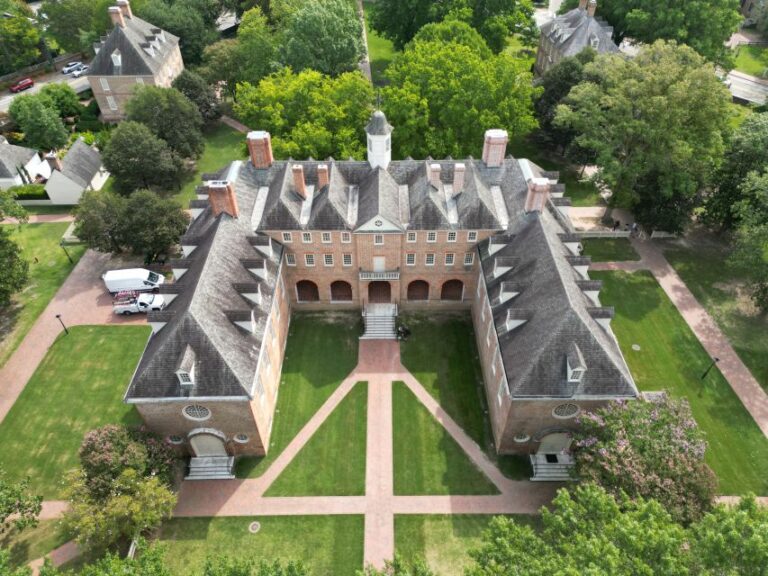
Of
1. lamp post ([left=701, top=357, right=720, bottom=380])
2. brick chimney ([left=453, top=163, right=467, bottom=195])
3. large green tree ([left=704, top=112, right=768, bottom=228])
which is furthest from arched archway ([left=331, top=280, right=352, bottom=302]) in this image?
large green tree ([left=704, top=112, right=768, bottom=228])

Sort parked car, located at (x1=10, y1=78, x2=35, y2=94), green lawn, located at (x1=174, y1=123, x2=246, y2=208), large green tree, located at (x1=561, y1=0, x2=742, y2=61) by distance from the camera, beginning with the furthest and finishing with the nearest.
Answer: parked car, located at (x1=10, y1=78, x2=35, y2=94), large green tree, located at (x1=561, y1=0, x2=742, y2=61), green lawn, located at (x1=174, y1=123, x2=246, y2=208)

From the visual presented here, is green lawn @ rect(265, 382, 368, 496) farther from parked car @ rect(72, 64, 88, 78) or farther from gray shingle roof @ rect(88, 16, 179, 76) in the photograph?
parked car @ rect(72, 64, 88, 78)

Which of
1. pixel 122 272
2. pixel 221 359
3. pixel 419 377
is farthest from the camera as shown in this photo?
pixel 122 272

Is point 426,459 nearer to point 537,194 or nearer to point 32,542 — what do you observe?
point 537,194

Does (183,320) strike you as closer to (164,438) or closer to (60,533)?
(164,438)

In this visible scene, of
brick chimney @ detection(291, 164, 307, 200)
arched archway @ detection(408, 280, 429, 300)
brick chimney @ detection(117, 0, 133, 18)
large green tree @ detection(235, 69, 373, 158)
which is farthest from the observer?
brick chimney @ detection(117, 0, 133, 18)

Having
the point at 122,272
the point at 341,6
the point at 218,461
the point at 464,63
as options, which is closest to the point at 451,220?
the point at 464,63
